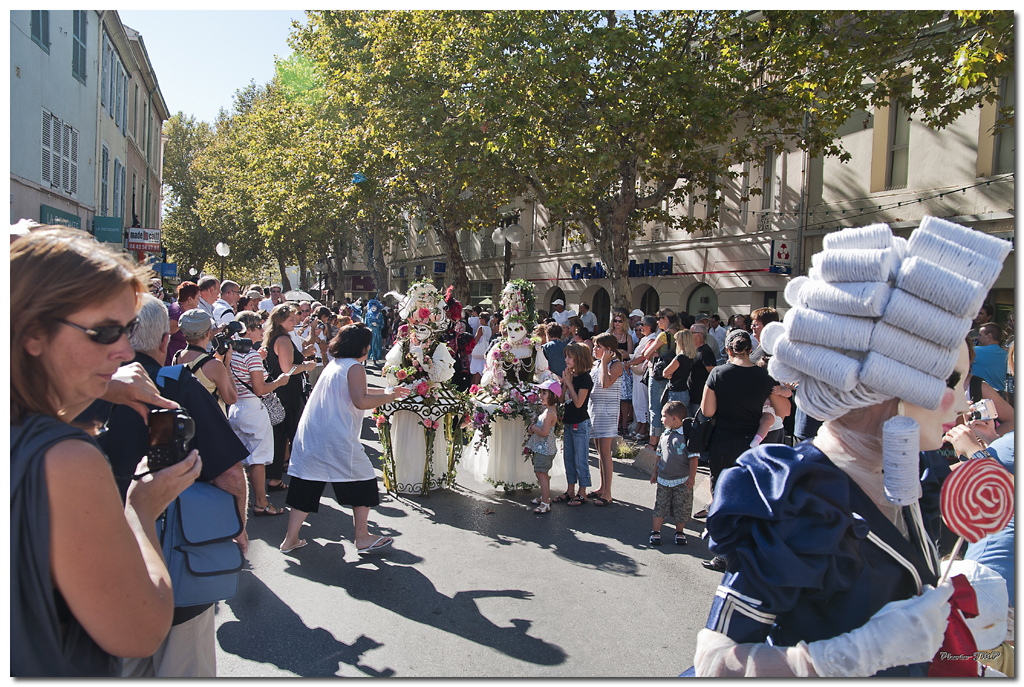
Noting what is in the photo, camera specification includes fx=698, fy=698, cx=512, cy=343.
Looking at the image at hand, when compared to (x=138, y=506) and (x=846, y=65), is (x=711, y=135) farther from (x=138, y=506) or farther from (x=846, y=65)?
(x=138, y=506)

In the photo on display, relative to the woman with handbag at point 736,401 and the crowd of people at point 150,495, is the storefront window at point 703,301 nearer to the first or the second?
the woman with handbag at point 736,401

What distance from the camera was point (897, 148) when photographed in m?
15.5

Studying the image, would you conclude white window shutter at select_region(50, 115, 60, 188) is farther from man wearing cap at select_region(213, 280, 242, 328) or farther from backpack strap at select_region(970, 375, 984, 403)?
backpack strap at select_region(970, 375, 984, 403)

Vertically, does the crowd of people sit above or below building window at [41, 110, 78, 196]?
below

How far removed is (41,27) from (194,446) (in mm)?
13996

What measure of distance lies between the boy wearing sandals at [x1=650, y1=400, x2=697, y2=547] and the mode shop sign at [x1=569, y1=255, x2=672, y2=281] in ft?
48.1

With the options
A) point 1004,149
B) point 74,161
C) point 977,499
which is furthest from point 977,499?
point 74,161

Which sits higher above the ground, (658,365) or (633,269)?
(633,269)

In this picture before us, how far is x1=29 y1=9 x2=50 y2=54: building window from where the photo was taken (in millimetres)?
12578

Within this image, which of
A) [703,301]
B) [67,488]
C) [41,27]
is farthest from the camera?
[703,301]

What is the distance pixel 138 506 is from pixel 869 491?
188cm

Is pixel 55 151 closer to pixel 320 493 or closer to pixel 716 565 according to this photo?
pixel 320 493

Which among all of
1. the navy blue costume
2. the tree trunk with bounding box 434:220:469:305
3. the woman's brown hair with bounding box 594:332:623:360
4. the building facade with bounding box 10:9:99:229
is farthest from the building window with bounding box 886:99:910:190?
the building facade with bounding box 10:9:99:229

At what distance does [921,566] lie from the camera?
1759 millimetres
